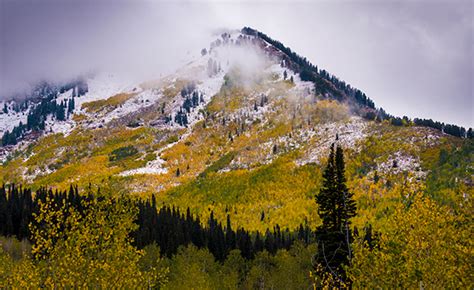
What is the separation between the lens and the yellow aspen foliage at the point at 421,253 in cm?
2211

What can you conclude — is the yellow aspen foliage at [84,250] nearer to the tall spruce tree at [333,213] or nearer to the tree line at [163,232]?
the tall spruce tree at [333,213]

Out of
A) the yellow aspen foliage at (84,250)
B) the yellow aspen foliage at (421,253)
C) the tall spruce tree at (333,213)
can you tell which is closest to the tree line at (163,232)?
the tall spruce tree at (333,213)

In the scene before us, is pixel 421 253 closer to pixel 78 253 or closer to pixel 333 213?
pixel 78 253

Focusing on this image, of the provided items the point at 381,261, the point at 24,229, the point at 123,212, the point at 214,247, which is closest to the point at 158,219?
the point at 214,247

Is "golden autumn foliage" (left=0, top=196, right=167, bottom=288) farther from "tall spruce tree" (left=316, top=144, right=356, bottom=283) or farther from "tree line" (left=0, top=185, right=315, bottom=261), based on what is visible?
"tree line" (left=0, top=185, right=315, bottom=261)

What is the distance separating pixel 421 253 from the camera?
24.6 metres

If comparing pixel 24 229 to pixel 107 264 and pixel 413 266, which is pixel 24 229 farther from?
pixel 413 266

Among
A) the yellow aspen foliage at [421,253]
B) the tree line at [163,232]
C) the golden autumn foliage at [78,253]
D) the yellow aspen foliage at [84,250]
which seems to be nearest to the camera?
the yellow aspen foliage at [421,253]

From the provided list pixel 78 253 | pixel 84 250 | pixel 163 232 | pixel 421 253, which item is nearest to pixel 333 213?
pixel 421 253

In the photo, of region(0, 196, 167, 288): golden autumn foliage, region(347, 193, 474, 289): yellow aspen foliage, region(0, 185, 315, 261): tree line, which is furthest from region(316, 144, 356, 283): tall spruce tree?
region(0, 185, 315, 261): tree line

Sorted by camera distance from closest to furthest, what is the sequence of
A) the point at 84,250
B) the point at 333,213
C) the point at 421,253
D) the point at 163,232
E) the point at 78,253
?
the point at 421,253 → the point at 78,253 → the point at 84,250 → the point at 333,213 → the point at 163,232

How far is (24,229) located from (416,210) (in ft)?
409

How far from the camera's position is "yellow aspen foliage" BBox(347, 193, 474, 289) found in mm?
22109

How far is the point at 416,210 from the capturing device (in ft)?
87.1
